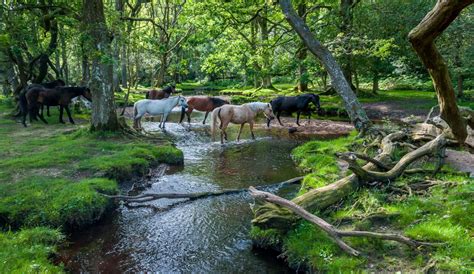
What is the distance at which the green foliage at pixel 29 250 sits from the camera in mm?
5407

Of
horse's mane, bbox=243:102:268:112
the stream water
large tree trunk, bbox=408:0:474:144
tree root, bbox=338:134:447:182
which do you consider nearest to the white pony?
horse's mane, bbox=243:102:268:112

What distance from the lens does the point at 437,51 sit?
4469 millimetres

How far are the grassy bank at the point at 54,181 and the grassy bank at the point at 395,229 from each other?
148 inches

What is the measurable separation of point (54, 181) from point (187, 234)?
3681 millimetres

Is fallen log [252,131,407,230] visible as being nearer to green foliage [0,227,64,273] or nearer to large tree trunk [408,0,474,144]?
large tree trunk [408,0,474,144]

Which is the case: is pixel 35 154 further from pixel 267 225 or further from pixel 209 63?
pixel 209 63

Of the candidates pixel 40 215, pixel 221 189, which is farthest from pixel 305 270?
pixel 40 215

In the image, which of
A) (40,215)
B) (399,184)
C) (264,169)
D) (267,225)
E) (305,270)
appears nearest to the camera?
(305,270)

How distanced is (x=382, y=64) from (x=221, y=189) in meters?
22.0

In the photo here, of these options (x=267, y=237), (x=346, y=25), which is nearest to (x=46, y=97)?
(x=267, y=237)

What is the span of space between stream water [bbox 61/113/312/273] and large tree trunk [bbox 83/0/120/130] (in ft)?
12.8

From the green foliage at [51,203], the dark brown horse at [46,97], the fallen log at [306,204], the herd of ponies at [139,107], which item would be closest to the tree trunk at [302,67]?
the herd of ponies at [139,107]

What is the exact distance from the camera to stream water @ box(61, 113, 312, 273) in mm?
6211

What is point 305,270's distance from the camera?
5.88 metres
